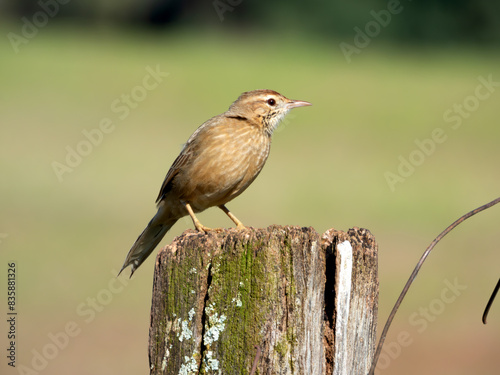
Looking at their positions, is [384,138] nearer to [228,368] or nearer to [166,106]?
[166,106]

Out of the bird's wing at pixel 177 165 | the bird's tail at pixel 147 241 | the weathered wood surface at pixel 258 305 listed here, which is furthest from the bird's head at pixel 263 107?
the weathered wood surface at pixel 258 305

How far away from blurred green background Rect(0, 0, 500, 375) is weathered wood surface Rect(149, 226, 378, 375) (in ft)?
22.0

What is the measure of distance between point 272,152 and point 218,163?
51.1 feet

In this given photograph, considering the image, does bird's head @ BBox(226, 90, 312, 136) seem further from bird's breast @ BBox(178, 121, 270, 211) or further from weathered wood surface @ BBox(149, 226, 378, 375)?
weathered wood surface @ BBox(149, 226, 378, 375)

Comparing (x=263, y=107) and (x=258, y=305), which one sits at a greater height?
(x=263, y=107)

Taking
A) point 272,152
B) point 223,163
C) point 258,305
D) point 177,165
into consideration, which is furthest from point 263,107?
point 272,152

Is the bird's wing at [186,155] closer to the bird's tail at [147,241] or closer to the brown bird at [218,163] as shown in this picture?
the brown bird at [218,163]

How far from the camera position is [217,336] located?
303 cm

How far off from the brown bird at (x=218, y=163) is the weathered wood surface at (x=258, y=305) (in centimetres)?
297

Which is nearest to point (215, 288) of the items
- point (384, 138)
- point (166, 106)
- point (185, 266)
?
point (185, 266)

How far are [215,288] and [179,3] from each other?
116 feet

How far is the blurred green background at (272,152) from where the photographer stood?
38.7ft

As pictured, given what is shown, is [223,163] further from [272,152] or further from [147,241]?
[272,152]

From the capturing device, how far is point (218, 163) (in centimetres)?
633
